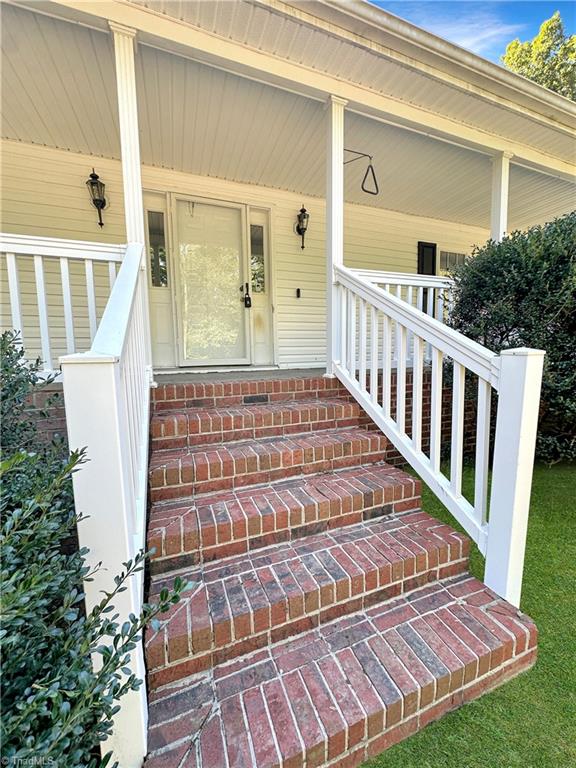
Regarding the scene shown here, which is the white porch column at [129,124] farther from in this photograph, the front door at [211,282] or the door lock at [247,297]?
the door lock at [247,297]

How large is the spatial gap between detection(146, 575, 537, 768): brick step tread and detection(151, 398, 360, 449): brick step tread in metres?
1.26

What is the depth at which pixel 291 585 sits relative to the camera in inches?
61.9

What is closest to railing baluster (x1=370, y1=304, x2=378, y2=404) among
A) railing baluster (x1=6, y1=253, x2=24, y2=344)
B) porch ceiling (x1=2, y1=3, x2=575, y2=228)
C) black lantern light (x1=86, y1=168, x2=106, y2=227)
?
porch ceiling (x1=2, y1=3, x2=575, y2=228)

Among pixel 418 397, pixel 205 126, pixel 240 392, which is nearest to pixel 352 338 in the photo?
pixel 418 397

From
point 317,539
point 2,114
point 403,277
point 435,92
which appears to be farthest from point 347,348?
point 2,114

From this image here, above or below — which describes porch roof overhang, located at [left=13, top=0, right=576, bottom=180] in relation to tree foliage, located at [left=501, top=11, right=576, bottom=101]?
below

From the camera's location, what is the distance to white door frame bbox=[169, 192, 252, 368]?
4.29 m

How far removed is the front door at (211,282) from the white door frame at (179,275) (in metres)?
0.01

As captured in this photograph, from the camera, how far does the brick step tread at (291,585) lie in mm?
1357

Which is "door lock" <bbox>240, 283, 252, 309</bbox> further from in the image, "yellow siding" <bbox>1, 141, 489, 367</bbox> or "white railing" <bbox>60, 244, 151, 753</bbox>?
"white railing" <bbox>60, 244, 151, 753</bbox>

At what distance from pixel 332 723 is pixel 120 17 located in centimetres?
392

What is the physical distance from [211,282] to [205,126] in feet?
5.40

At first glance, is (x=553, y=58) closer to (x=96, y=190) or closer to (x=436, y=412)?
(x=96, y=190)

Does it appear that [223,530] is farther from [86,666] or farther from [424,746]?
[424,746]
